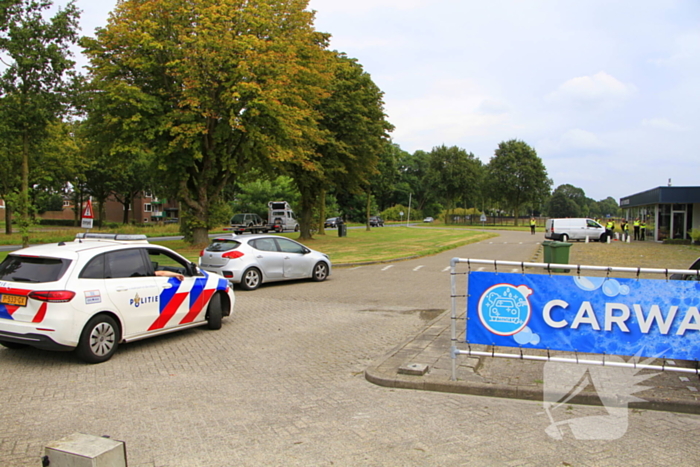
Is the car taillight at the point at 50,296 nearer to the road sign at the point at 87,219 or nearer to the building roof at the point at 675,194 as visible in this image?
the road sign at the point at 87,219

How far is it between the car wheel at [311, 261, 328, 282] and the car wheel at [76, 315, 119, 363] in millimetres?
8910

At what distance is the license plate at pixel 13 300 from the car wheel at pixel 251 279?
7304 mm

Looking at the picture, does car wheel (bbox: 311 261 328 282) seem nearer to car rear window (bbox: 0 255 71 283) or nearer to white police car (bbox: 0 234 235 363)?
white police car (bbox: 0 234 235 363)

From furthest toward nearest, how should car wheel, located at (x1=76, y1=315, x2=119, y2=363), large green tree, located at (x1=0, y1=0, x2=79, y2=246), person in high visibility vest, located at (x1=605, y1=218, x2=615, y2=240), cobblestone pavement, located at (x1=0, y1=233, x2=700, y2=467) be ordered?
person in high visibility vest, located at (x1=605, y1=218, x2=615, y2=240) → large green tree, located at (x1=0, y1=0, x2=79, y2=246) → car wheel, located at (x1=76, y1=315, x2=119, y2=363) → cobblestone pavement, located at (x1=0, y1=233, x2=700, y2=467)

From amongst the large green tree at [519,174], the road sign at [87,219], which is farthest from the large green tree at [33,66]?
the large green tree at [519,174]

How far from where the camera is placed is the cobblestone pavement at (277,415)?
4.07 m

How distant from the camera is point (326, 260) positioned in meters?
15.9

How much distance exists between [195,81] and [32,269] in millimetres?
16816

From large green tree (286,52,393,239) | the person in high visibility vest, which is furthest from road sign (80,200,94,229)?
the person in high visibility vest

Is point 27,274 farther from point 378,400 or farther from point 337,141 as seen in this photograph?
point 337,141

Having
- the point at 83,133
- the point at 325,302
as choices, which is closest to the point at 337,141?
the point at 83,133

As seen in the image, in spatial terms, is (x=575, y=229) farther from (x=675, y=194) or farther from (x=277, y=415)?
(x=277, y=415)

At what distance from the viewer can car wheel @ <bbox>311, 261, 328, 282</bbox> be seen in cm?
1560

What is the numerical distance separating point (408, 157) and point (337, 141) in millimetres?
89079
